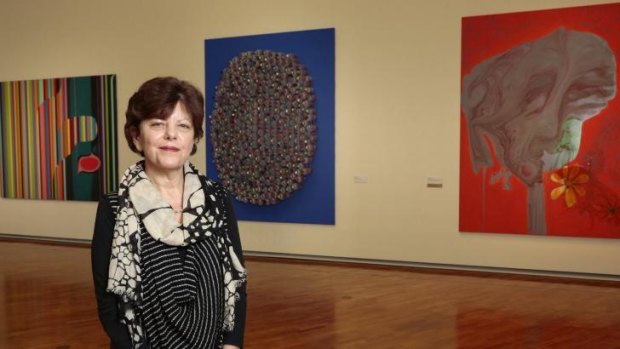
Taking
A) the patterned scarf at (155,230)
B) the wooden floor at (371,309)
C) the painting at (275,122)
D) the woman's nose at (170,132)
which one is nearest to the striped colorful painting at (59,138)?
the painting at (275,122)

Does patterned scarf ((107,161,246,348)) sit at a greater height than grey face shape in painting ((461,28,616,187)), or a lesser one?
lesser

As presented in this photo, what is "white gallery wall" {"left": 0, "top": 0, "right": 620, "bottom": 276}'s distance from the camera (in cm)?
791

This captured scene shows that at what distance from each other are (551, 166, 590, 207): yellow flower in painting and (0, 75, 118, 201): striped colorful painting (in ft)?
20.6

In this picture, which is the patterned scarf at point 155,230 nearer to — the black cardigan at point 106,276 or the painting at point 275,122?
the black cardigan at point 106,276

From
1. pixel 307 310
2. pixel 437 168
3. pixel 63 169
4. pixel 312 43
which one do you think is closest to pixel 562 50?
pixel 437 168

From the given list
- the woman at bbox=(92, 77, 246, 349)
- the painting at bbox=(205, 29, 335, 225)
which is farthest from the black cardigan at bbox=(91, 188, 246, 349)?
the painting at bbox=(205, 29, 335, 225)

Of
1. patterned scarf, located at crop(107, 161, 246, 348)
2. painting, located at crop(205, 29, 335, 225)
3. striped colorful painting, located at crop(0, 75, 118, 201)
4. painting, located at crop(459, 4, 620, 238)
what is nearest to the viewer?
patterned scarf, located at crop(107, 161, 246, 348)

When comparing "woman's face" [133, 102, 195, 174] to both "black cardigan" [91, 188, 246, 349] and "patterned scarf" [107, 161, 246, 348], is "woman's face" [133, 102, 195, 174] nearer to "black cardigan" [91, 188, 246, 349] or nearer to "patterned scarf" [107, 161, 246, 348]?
"patterned scarf" [107, 161, 246, 348]

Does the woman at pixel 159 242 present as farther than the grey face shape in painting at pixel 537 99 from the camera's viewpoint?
No

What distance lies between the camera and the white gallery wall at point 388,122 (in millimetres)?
7910

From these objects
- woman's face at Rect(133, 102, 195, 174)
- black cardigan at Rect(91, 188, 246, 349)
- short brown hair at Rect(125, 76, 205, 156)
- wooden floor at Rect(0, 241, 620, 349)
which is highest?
short brown hair at Rect(125, 76, 205, 156)

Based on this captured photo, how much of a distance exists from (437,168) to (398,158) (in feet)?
1.61

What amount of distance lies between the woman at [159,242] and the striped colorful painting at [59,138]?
28.5ft

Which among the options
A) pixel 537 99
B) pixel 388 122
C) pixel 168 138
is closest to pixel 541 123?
pixel 537 99
